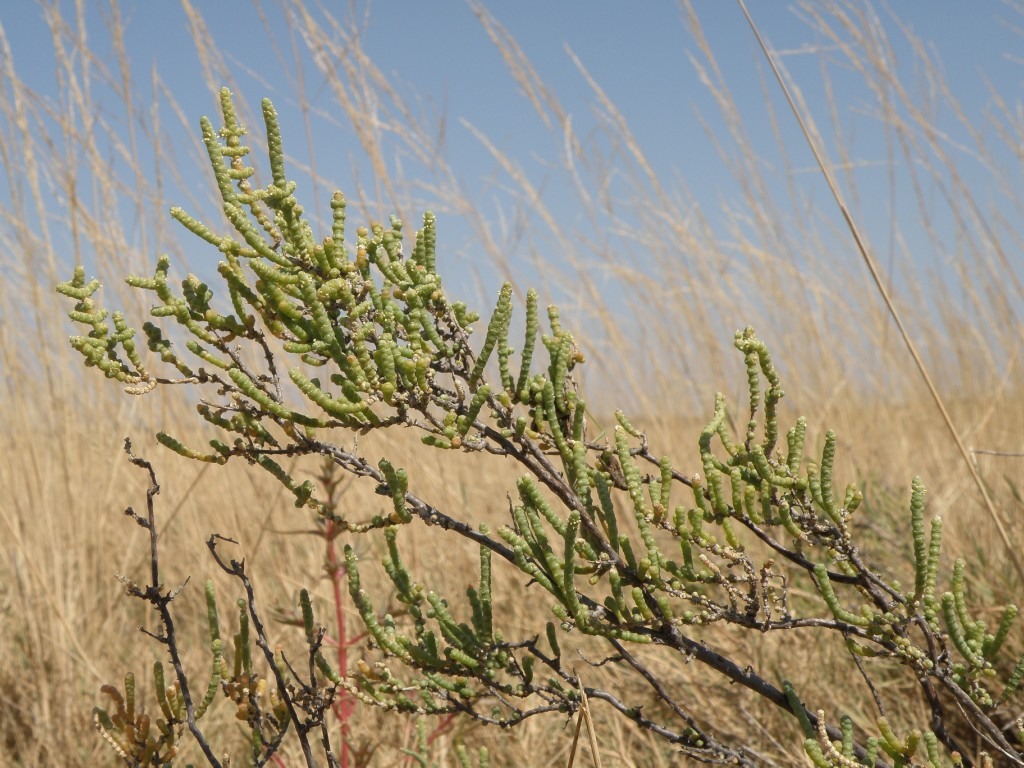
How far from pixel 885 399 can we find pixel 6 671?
137 inches

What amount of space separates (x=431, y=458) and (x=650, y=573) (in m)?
2.48

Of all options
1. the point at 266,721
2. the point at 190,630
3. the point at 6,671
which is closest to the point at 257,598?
the point at 190,630

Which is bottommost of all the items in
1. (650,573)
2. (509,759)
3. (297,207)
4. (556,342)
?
(509,759)

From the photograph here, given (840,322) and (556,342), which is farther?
(840,322)

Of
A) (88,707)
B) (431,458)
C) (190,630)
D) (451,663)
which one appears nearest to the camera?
(451,663)

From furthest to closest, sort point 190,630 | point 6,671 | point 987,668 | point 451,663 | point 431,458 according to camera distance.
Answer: point 431,458, point 190,630, point 6,671, point 451,663, point 987,668

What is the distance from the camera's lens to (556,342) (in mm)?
1044

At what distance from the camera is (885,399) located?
4.10 metres

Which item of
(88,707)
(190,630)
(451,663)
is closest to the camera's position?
(451,663)

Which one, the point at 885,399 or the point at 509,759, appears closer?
the point at 509,759

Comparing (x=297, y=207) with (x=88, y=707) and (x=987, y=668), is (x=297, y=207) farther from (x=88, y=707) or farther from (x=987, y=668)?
(x=88, y=707)

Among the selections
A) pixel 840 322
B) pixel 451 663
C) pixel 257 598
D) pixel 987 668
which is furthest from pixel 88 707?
pixel 840 322

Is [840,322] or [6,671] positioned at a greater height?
[840,322]

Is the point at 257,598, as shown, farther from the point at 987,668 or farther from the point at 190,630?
the point at 987,668
